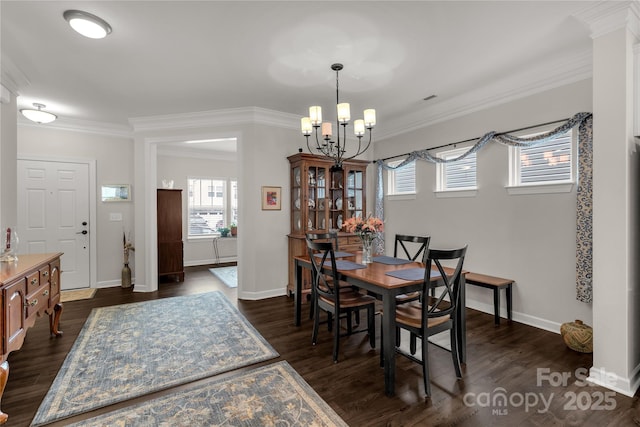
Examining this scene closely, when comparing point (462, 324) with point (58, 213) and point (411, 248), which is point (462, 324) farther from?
point (58, 213)

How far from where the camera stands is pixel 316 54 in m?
2.91

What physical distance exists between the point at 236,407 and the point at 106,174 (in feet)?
Answer: 15.8

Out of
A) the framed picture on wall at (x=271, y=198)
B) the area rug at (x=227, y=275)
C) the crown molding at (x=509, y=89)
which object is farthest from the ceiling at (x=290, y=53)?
the area rug at (x=227, y=275)

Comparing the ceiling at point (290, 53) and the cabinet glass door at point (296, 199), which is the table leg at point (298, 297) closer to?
the cabinet glass door at point (296, 199)

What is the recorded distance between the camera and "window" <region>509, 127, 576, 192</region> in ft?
10.4

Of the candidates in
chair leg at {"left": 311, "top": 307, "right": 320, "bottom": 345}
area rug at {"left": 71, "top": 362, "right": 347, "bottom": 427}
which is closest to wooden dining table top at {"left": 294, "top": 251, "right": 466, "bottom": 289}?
chair leg at {"left": 311, "top": 307, "right": 320, "bottom": 345}

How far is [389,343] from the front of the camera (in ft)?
7.20

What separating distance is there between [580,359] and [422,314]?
5.52 ft

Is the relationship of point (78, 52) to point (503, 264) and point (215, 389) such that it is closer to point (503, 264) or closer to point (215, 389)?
point (215, 389)

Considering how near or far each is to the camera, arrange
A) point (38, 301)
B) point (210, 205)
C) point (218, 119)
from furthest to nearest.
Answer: point (210, 205)
point (218, 119)
point (38, 301)

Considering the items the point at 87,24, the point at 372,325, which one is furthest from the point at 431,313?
the point at 87,24

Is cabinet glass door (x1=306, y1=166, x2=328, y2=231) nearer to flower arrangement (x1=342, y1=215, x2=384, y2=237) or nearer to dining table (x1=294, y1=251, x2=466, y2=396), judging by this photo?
dining table (x1=294, y1=251, x2=466, y2=396)

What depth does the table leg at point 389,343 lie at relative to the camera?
2.19m

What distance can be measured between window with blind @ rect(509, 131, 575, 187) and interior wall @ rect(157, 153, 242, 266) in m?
5.65
